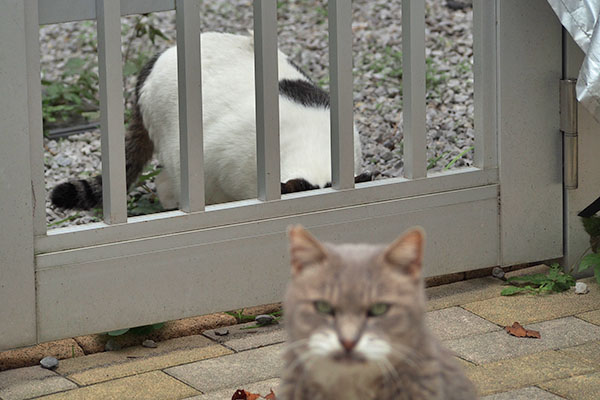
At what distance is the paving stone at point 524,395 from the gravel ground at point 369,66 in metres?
1.73

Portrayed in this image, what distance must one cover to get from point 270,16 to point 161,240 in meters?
0.82

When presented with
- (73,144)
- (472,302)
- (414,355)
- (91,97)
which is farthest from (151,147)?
(414,355)

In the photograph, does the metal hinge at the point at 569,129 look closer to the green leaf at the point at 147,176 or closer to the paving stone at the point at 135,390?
the paving stone at the point at 135,390

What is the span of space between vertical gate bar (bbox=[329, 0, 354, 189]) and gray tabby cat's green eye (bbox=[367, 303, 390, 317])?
1.82 m

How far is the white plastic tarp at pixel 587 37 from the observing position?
3.00m

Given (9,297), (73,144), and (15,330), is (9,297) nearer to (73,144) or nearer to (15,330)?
(15,330)

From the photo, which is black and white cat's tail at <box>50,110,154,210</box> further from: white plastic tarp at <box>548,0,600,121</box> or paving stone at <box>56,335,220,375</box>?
white plastic tarp at <box>548,0,600,121</box>

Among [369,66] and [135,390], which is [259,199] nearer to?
[135,390]

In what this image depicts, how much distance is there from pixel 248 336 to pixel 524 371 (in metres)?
0.93

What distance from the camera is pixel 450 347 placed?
307 centimetres

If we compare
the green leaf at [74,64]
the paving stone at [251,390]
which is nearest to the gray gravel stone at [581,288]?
the paving stone at [251,390]

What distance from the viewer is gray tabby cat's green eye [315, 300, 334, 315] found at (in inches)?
61.2

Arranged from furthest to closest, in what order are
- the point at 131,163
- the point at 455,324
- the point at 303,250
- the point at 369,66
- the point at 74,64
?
the point at 369,66 → the point at 74,64 → the point at 131,163 → the point at 455,324 → the point at 303,250

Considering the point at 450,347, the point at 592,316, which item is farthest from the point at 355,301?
the point at 592,316
